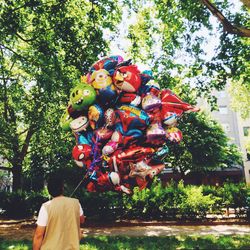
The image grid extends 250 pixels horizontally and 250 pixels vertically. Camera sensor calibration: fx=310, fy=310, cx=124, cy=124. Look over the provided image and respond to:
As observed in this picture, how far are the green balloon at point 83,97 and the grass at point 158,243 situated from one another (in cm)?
418

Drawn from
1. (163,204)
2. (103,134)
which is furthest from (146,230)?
(103,134)

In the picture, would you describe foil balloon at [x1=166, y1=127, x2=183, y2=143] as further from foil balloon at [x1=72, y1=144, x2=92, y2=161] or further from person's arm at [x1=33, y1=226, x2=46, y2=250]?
person's arm at [x1=33, y1=226, x2=46, y2=250]

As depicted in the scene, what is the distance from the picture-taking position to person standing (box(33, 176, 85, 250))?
10.8ft

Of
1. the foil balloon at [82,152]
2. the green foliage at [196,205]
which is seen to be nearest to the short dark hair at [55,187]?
the foil balloon at [82,152]

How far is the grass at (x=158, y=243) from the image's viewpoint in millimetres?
7574

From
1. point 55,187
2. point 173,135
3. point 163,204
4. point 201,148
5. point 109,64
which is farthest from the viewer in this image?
point 201,148

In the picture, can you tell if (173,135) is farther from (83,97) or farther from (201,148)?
(201,148)

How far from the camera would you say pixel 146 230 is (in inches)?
437

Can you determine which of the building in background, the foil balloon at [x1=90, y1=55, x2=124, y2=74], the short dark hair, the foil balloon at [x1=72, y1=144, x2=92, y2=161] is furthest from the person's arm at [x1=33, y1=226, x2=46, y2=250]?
the building in background

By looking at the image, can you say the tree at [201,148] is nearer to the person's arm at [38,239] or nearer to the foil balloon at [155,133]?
the foil balloon at [155,133]

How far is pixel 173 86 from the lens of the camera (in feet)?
41.9

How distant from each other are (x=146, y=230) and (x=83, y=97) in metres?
7.60

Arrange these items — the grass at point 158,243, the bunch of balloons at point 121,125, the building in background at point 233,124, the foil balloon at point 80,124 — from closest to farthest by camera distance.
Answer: the bunch of balloons at point 121,125, the foil balloon at point 80,124, the grass at point 158,243, the building in background at point 233,124

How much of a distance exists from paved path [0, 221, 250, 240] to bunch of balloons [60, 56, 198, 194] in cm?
601
